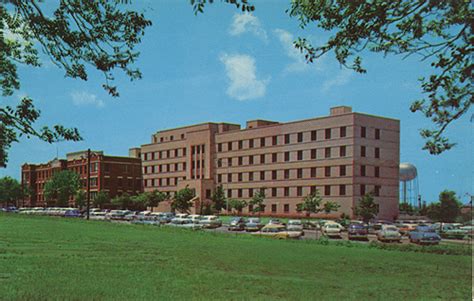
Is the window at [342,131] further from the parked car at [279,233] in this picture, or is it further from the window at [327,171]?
the parked car at [279,233]

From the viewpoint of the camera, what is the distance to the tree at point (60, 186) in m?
12.2

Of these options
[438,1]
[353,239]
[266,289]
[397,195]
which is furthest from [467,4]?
[397,195]

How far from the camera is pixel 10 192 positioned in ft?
42.7

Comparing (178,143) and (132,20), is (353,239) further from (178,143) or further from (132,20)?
(178,143)

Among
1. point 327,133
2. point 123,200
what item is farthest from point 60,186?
point 327,133

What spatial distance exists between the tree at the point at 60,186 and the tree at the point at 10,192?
59 cm

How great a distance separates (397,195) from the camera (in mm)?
34531

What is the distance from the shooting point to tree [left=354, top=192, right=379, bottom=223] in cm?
3553

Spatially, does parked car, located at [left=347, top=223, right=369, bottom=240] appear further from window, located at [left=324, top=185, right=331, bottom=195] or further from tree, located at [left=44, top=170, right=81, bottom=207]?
tree, located at [left=44, top=170, right=81, bottom=207]

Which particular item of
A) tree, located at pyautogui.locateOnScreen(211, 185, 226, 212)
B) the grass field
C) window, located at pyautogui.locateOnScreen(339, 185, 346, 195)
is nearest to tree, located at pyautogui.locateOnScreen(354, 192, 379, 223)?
window, located at pyautogui.locateOnScreen(339, 185, 346, 195)

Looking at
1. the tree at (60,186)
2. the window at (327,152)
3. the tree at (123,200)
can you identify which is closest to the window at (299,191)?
the window at (327,152)

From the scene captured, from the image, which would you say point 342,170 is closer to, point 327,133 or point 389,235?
point 327,133

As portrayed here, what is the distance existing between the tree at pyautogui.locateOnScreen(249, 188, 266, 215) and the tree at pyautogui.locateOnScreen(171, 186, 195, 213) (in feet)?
25.1

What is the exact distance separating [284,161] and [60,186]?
118 feet
